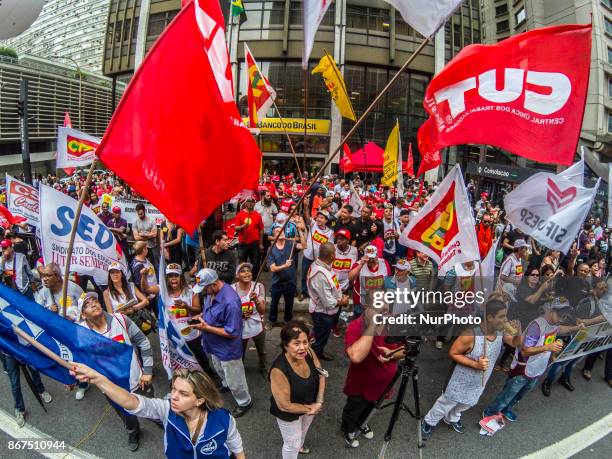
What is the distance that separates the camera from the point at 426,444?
3.63 metres

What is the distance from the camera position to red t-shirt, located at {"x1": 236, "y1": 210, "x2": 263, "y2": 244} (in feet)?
23.3

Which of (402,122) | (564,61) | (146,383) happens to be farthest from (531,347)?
(402,122)

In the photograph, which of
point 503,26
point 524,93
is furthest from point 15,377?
point 503,26

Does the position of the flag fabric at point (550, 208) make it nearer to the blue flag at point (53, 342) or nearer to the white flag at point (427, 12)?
the white flag at point (427, 12)

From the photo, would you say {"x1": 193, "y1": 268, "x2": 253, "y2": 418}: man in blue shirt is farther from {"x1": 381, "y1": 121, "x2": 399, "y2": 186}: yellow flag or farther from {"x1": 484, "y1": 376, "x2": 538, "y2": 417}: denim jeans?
{"x1": 381, "y1": 121, "x2": 399, "y2": 186}: yellow flag

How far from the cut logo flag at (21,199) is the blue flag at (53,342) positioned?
4423 mm

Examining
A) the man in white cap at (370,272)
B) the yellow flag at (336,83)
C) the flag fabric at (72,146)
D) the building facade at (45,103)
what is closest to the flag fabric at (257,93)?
the yellow flag at (336,83)

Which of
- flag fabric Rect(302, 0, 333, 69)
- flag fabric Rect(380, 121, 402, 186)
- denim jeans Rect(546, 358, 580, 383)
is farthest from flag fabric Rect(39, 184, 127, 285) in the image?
flag fabric Rect(380, 121, 402, 186)

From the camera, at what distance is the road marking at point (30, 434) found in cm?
331

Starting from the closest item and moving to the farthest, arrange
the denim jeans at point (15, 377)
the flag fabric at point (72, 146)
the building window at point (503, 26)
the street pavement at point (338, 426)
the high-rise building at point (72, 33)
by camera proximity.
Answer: the street pavement at point (338, 426) → the denim jeans at point (15, 377) → the flag fabric at point (72, 146) → the building window at point (503, 26) → the high-rise building at point (72, 33)

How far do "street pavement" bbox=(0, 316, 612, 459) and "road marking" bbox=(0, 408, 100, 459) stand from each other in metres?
0.05

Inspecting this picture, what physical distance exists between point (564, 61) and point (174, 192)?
3.71 meters

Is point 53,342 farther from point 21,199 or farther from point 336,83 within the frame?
point 336,83

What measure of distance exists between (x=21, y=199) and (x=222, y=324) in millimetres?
5100
